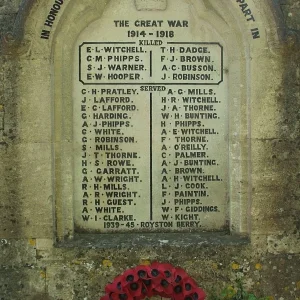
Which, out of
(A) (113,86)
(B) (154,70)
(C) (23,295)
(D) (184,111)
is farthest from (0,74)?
(C) (23,295)

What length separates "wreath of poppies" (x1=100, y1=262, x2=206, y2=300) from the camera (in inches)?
152

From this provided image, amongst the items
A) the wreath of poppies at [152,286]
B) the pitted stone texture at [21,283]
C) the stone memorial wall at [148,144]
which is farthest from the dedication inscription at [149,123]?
the wreath of poppies at [152,286]

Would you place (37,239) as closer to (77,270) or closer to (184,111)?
(77,270)

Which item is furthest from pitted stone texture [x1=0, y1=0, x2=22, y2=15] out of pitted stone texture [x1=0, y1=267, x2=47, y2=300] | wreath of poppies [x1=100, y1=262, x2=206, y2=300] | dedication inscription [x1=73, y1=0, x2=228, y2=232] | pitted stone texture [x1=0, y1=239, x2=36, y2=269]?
wreath of poppies [x1=100, y1=262, x2=206, y2=300]

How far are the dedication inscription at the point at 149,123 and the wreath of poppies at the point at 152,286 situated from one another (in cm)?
151

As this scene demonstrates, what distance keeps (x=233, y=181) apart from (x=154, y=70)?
4.75 feet

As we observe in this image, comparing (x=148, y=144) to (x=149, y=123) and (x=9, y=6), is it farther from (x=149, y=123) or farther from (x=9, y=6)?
(x=9, y=6)

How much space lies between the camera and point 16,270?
515 cm

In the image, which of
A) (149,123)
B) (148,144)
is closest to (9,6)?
(149,123)

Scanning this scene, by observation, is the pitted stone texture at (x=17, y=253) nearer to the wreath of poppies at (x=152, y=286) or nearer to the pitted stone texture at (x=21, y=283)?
→ the pitted stone texture at (x=21, y=283)

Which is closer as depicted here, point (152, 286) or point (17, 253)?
point (152, 286)

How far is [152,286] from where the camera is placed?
3.86 meters

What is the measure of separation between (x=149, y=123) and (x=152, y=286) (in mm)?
2028

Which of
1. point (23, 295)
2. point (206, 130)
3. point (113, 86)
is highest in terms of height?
point (113, 86)
